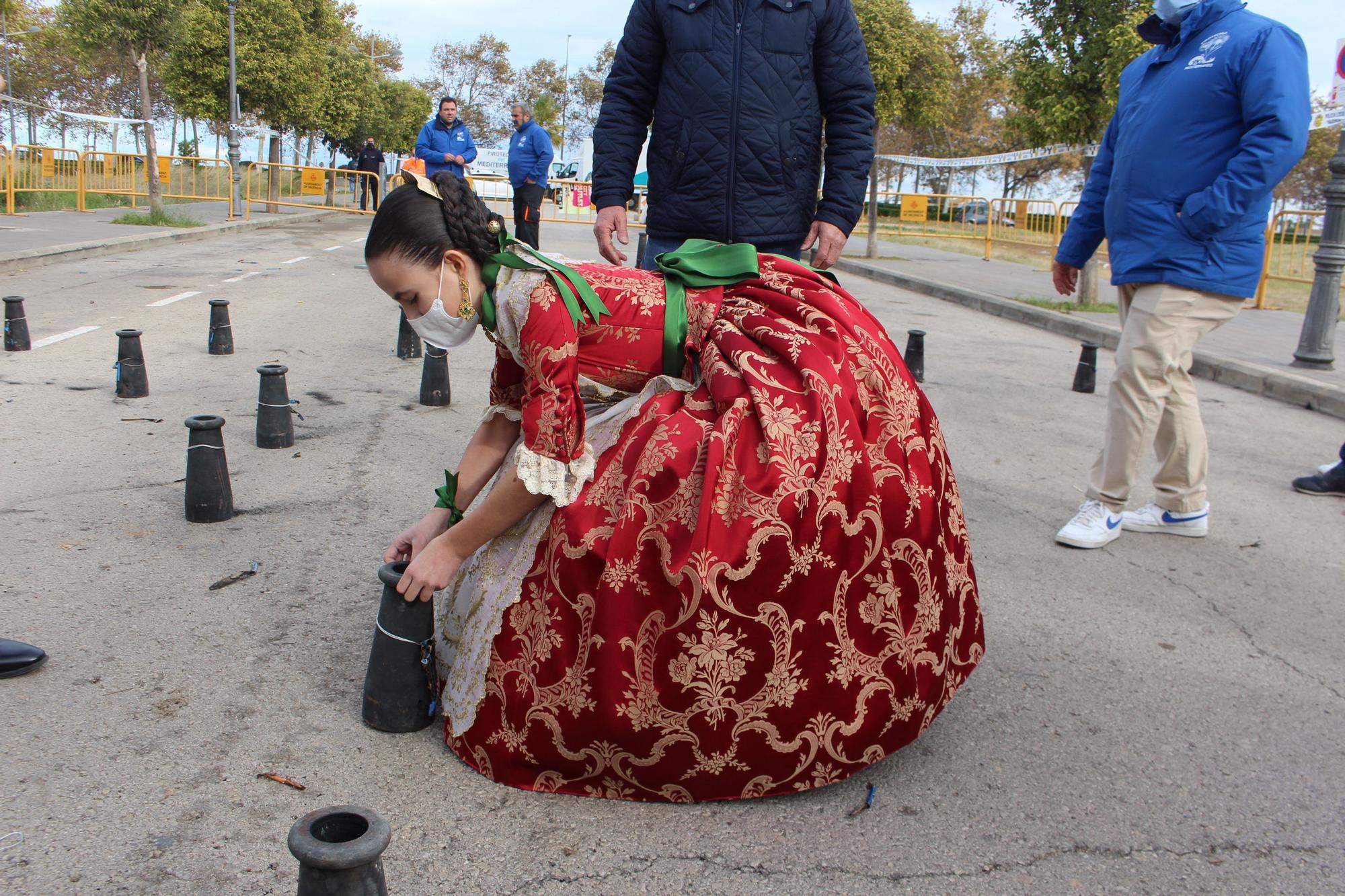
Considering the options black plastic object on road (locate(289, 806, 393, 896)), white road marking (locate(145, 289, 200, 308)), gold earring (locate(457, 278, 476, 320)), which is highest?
gold earring (locate(457, 278, 476, 320))

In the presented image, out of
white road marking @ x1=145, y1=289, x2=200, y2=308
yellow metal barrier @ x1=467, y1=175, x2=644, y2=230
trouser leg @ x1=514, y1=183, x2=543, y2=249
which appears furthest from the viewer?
yellow metal barrier @ x1=467, y1=175, x2=644, y2=230

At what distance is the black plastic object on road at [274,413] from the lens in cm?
532

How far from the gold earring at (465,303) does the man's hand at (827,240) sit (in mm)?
1558

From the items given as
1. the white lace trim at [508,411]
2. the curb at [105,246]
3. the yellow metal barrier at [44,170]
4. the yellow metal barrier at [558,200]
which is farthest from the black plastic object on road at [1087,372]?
the yellow metal barrier at [558,200]

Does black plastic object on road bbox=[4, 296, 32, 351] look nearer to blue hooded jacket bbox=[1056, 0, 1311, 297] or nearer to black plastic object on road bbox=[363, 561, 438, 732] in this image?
black plastic object on road bbox=[363, 561, 438, 732]

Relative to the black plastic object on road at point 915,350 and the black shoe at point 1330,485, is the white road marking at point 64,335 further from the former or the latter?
the black shoe at point 1330,485

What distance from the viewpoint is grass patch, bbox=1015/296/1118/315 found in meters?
12.9

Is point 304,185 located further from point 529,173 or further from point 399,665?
point 399,665

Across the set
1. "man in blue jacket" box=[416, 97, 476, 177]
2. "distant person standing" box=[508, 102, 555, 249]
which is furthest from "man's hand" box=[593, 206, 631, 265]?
"man in blue jacket" box=[416, 97, 476, 177]

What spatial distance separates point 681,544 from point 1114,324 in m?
10.4

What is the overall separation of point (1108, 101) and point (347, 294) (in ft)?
27.8

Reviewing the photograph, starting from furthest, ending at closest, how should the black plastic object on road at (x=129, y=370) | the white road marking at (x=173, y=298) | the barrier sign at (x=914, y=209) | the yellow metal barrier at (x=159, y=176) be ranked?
the barrier sign at (x=914, y=209)
the yellow metal barrier at (x=159, y=176)
the white road marking at (x=173, y=298)
the black plastic object on road at (x=129, y=370)

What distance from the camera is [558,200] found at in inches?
1399

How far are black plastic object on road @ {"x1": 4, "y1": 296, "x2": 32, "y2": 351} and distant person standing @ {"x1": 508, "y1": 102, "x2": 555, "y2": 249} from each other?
6.52 m
